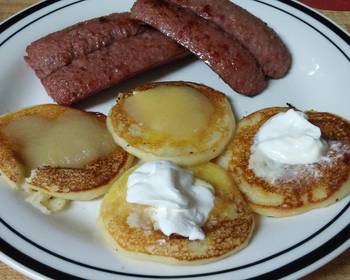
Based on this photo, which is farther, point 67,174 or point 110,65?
point 110,65

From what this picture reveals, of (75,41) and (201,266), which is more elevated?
(75,41)

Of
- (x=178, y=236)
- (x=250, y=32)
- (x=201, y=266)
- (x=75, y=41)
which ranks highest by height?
(x=75, y=41)

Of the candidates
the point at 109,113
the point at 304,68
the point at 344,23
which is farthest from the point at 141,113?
the point at 344,23

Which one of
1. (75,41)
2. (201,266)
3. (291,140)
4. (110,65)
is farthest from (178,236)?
(75,41)

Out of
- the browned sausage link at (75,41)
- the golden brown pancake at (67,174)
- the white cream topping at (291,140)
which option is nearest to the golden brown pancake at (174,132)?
the golden brown pancake at (67,174)

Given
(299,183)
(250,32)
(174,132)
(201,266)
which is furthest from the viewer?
(250,32)

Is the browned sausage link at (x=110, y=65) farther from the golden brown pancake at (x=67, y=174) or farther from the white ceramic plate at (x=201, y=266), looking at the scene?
the golden brown pancake at (x=67, y=174)

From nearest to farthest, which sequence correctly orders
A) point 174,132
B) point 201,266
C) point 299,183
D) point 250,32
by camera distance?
point 201,266
point 299,183
point 174,132
point 250,32

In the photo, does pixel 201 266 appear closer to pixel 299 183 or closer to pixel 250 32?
pixel 299 183
